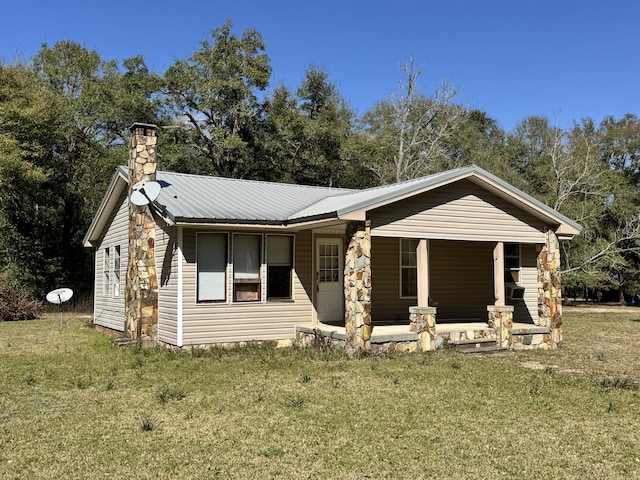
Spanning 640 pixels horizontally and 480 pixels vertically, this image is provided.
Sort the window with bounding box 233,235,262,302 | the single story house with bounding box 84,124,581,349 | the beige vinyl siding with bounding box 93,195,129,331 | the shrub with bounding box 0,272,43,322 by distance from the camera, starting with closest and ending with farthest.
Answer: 1. the single story house with bounding box 84,124,581,349
2. the window with bounding box 233,235,262,302
3. the beige vinyl siding with bounding box 93,195,129,331
4. the shrub with bounding box 0,272,43,322

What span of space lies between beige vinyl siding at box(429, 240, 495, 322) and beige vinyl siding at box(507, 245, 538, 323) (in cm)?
74

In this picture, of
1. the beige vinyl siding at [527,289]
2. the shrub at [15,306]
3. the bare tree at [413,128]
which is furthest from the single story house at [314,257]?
the bare tree at [413,128]

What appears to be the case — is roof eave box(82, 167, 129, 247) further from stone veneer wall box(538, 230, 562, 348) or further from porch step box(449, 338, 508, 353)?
stone veneer wall box(538, 230, 562, 348)

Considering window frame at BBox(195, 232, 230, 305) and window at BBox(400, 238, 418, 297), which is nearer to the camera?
window frame at BBox(195, 232, 230, 305)

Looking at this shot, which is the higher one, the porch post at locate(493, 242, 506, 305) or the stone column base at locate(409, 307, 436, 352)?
the porch post at locate(493, 242, 506, 305)

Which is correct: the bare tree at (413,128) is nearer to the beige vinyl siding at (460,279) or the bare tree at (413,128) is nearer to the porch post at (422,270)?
the beige vinyl siding at (460,279)

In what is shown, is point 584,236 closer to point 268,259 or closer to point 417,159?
point 417,159

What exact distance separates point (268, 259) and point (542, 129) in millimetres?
34056

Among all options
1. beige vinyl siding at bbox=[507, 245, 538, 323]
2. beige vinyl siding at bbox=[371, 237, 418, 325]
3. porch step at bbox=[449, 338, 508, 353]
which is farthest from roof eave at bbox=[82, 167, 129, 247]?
beige vinyl siding at bbox=[507, 245, 538, 323]

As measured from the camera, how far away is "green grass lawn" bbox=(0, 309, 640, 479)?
4.87 meters

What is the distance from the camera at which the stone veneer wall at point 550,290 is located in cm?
1256

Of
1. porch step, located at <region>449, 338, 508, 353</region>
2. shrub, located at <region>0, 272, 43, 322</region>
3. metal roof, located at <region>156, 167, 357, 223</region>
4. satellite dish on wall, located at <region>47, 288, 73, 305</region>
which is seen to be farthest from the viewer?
shrub, located at <region>0, 272, 43, 322</region>

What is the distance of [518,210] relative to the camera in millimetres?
12656

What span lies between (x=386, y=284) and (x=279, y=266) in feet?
9.95
